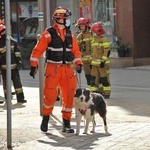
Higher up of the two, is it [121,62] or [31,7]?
[31,7]

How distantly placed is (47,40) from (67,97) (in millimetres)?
988

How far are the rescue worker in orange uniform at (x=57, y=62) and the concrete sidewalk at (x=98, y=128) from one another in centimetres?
51

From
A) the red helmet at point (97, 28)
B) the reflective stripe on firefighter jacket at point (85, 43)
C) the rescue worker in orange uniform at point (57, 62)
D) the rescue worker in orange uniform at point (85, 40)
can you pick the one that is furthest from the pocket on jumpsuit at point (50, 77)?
the reflective stripe on firefighter jacket at point (85, 43)

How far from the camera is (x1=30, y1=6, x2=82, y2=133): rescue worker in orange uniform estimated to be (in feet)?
30.1

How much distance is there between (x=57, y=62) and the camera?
923cm

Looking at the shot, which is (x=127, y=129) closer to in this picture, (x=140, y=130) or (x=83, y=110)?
(x=140, y=130)

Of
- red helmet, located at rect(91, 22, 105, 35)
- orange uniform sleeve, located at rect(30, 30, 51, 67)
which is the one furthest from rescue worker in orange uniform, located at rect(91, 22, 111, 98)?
orange uniform sleeve, located at rect(30, 30, 51, 67)

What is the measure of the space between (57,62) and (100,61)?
4.63 m

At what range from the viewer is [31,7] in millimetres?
27000

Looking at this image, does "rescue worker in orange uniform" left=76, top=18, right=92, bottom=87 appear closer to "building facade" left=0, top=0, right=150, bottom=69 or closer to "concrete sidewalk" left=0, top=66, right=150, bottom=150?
"concrete sidewalk" left=0, top=66, right=150, bottom=150

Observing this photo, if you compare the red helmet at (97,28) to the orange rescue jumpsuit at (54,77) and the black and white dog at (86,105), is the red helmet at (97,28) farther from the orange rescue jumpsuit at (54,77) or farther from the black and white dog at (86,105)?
the black and white dog at (86,105)

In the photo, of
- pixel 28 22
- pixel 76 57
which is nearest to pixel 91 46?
pixel 76 57

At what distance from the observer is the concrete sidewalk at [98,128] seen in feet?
26.9

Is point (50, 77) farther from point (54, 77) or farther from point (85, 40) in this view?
point (85, 40)
